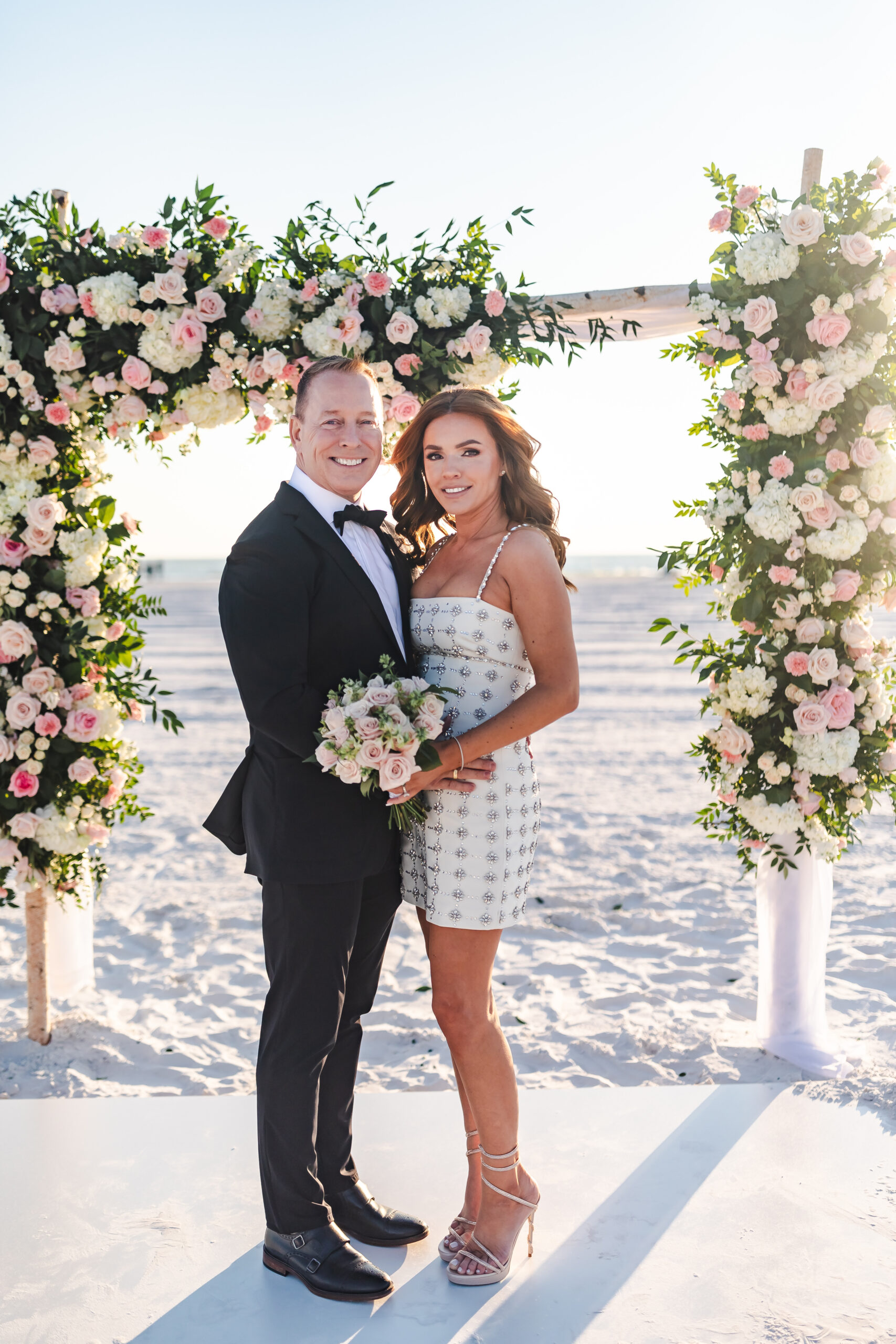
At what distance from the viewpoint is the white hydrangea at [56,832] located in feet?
13.0

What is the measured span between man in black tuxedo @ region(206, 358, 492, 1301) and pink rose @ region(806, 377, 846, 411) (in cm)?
183

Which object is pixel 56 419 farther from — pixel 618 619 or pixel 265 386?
pixel 618 619

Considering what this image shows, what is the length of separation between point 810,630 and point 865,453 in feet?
2.26

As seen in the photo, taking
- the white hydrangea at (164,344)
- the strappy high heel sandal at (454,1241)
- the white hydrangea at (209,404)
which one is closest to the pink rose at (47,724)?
the white hydrangea at (209,404)

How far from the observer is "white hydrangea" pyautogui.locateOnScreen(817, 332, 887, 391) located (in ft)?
11.8

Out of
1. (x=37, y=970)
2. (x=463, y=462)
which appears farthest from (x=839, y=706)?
(x=37, y=970)

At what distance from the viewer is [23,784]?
3.93 m

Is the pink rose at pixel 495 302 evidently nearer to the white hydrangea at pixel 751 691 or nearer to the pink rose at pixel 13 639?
the white hydrangea at pixel 751 691

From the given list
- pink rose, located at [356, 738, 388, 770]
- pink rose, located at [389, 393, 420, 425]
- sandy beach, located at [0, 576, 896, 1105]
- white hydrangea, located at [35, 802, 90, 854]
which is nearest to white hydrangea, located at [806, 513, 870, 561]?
pink rose, located at [389, 393, 420, 425]

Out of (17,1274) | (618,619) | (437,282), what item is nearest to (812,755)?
(437,282)

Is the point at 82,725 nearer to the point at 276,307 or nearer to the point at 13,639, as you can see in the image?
the point at 13,639

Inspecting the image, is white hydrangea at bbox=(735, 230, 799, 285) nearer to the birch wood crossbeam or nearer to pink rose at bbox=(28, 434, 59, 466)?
the birch wood crossbeam

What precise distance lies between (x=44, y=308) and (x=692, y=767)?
7.34 m

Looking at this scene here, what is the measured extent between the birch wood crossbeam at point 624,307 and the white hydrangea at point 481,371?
1.08 feet
